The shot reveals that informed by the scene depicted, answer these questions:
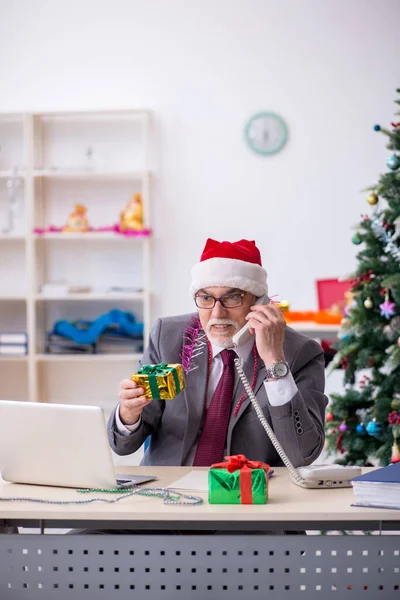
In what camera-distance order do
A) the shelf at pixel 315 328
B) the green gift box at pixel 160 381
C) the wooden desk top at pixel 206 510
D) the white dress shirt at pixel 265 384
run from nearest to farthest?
1. the wooden desk top at pixel 206 510
2. the green gift box at pixel 160 381
3. the white dress shirt at pixel 265 384
4. the shelf at pixel 315 328

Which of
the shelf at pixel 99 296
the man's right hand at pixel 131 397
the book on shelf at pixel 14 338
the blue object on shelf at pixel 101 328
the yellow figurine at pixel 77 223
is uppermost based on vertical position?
the yellow figurine at pixel 77 223

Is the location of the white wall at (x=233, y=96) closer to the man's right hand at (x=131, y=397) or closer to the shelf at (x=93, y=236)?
the shelf at (x=93, y=236)

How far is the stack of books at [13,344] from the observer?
247 inches

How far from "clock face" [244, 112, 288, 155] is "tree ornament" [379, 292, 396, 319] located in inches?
116

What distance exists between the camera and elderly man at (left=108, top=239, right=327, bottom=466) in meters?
2.20

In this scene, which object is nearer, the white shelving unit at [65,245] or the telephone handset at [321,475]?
the telephone handset at [321,475]

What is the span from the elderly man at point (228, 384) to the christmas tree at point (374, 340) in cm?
116

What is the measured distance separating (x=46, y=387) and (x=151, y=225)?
1477 mm

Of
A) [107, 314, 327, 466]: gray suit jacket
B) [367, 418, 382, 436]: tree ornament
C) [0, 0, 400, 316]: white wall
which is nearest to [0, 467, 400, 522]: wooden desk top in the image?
[107, 314, 327, 466]: gray suit jacket

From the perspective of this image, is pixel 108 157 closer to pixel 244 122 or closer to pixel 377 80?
pixel 244 122

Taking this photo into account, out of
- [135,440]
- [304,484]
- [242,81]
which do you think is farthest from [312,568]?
[242,81]

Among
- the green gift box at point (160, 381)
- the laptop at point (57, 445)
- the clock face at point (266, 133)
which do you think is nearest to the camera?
the laptop at point (57, 445)

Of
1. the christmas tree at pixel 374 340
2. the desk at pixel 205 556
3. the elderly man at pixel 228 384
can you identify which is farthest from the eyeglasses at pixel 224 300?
the christmas tree at pixel 374 340

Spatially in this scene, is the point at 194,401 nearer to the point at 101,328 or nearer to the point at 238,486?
the point at 238,486
